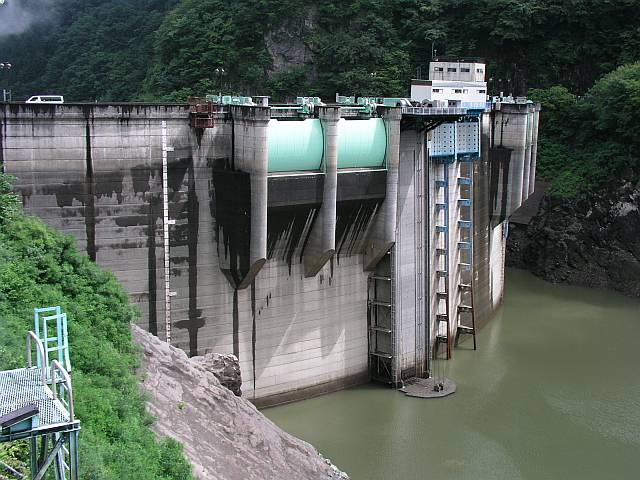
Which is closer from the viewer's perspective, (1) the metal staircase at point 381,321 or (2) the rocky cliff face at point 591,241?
(1) the metal staircase at point 381,321

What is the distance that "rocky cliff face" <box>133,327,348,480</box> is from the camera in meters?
15.8

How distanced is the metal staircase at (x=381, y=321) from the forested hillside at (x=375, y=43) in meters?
30.3

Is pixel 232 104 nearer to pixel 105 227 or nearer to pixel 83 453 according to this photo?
pixel 105 227

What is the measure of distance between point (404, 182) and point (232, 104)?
722 cm

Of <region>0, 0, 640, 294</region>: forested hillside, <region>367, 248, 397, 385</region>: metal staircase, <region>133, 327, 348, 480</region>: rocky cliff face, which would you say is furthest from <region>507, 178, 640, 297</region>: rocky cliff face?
<region>133, 327, 348, 480</region>: rocky cliff face

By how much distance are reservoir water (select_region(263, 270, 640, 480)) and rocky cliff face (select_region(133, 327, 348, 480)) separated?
19.9 ft

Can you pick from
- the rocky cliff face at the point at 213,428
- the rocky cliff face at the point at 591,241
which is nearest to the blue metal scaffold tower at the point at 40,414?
the rocky cliff face at the point at 213,428

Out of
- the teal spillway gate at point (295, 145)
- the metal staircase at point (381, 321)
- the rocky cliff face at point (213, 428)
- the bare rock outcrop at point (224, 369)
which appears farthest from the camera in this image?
the metal staircase at point (381, 321)

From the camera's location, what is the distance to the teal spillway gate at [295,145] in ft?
Answer: 84.3

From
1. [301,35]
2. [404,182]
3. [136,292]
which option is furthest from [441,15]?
[136,292]

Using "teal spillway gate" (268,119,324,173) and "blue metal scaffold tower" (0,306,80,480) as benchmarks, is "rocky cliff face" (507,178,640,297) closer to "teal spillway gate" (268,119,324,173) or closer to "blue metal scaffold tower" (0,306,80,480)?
"teal spillway gate" (268,119,324,173)

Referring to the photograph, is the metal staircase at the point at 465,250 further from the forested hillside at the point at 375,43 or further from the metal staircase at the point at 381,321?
the forested hillside at the point at 375,43

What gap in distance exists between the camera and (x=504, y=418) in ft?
90.2

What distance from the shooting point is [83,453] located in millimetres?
11633
